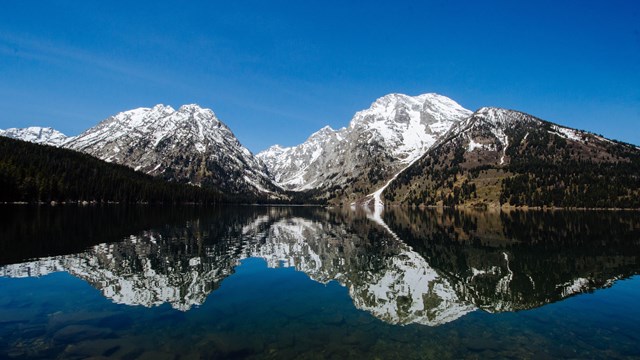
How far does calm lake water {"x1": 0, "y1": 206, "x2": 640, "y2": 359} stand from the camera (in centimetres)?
1956

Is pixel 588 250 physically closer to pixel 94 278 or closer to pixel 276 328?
pixel 276 328

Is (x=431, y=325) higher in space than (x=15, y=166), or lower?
lower

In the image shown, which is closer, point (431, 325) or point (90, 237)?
point (431, 325)

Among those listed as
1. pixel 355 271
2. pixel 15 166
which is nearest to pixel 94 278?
pixel 355 271

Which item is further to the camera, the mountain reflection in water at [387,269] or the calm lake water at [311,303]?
the mountain reflection in water at [387,269]

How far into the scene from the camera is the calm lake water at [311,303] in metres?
19.6

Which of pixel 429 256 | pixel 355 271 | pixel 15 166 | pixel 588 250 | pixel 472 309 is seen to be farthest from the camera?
pixel 15 166

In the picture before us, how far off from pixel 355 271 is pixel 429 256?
47.4ft

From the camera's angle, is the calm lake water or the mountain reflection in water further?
the mountain reflection in water

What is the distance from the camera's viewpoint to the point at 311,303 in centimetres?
2936

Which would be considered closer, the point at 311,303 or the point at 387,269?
the point at 311,303

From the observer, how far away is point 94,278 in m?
34.0

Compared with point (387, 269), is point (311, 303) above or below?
below

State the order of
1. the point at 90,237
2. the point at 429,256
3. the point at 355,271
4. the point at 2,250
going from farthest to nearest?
the point at 90,237
the point at 429,256
the point at 2,250
the point at 355,271
